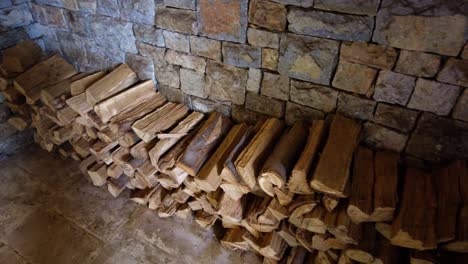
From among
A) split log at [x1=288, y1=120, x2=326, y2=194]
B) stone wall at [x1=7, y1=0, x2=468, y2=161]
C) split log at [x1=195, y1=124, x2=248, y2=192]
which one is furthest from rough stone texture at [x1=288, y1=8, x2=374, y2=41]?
split log at [x1=195, y1=124, x2=248, y2=192]

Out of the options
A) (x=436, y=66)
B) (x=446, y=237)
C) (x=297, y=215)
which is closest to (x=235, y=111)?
(x=297, y=215)

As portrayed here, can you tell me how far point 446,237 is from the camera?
1593 millimetres

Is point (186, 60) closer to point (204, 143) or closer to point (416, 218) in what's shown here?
point (204, 143)

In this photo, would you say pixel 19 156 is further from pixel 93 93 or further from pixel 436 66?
pixel 436 66

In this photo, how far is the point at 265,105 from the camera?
8.04 feet

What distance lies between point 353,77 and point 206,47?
1.15 meters

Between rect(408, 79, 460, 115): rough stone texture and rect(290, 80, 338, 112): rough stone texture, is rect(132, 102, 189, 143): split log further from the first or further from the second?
rect(408, 79, 460, 115): rough stone texture

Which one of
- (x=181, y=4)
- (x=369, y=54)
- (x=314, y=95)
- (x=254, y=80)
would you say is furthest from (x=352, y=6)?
(x=181, y=4)

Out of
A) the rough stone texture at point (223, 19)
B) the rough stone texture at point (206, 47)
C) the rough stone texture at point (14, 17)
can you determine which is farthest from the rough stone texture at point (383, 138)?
the rough stone texture at point (14, 17)

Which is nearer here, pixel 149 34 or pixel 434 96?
pixel 434 96

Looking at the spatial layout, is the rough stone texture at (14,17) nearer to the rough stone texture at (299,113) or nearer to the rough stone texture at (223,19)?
the rough stone texture at (223,19)

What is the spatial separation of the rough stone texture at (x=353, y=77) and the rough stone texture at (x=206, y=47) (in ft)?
3.08

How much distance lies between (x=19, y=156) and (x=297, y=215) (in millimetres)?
3305

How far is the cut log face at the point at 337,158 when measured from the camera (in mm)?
1793
